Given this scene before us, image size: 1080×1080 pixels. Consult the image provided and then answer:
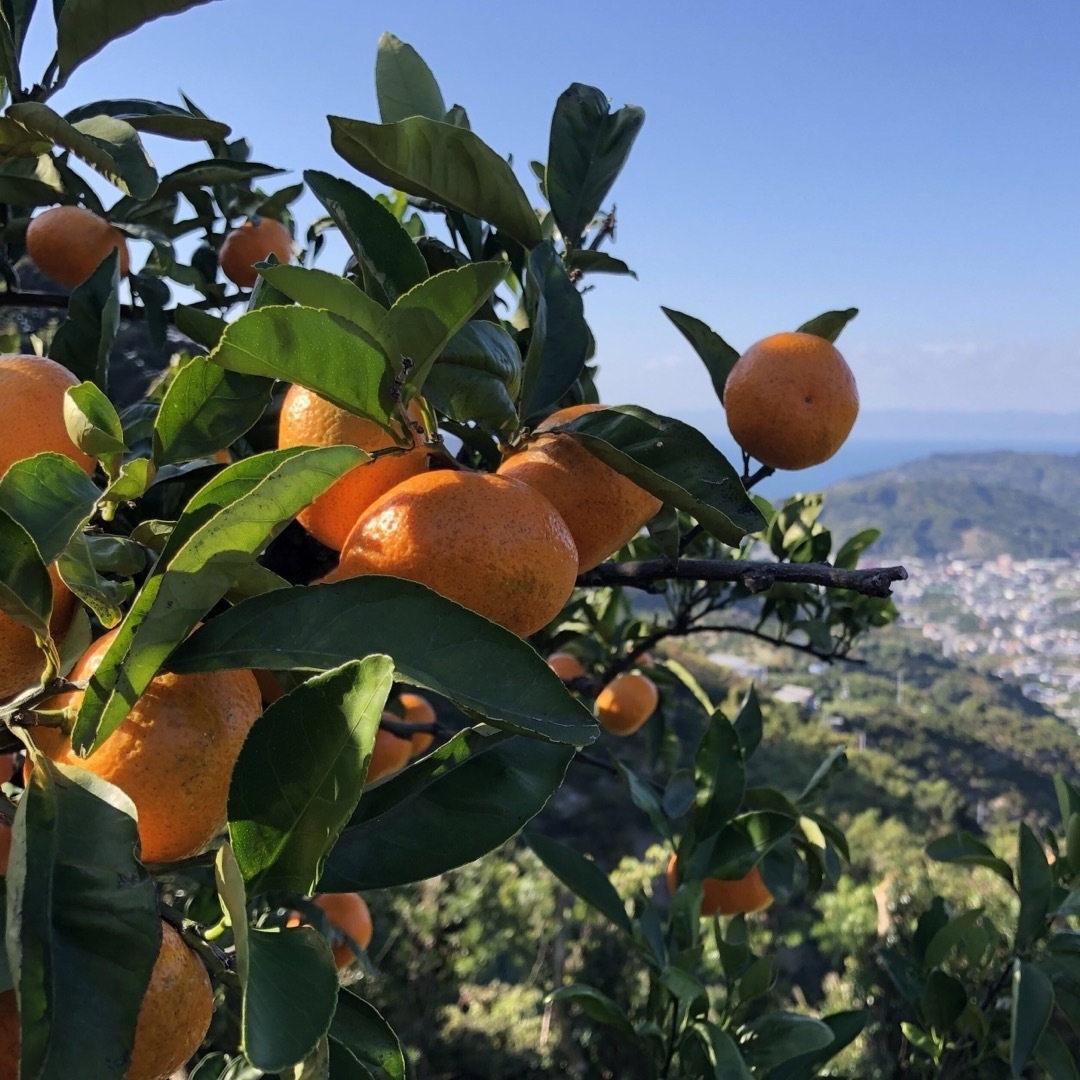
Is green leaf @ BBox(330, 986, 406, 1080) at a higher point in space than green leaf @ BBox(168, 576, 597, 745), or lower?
lower

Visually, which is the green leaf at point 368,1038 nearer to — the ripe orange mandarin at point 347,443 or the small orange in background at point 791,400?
the ripe orange mandarin at point 347,443

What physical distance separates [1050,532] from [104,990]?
83.1 metres

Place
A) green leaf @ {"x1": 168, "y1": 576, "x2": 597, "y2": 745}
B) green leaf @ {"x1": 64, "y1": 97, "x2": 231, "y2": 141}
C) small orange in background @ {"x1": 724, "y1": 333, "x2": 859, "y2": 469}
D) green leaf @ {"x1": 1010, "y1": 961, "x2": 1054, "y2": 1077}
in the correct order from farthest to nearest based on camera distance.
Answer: green leaf @ {"x1": 1010, "y1": 961, "x2": 1054, "y2": 1077}, green leaf @ {"x1": 64, "y1": 97, "x2": 231, "y2": 141}, small orange in background @ {"x1": 724, "y1": 333, "x2": 859, "y2": 469}, green leaf @ {"x1": 168, "y1": 576, "x2": 597, "y2": 745}

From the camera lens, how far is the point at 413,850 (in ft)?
2.12

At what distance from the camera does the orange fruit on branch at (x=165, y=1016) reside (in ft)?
1.58

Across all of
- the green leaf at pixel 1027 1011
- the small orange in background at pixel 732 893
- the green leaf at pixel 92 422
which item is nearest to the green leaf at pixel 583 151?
the green leaf at pixel 92 422

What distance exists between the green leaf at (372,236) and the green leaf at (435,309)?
0.11m

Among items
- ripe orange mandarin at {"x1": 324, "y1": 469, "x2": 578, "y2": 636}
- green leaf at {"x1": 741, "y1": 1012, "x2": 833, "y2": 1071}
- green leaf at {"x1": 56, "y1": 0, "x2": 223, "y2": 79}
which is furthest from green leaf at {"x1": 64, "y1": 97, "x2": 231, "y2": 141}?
green leaf at {"x1": 741, "y1": 1012, "x2": 833, "y2": 1071}

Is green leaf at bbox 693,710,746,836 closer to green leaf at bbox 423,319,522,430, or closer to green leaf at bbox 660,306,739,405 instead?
green leaf at bbox 660,306,739,405

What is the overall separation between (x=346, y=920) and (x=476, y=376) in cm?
125

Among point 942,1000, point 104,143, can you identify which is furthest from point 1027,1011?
point 104,143

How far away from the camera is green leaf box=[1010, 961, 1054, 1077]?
1.46 metres

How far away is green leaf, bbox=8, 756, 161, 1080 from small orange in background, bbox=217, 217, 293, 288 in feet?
4.52

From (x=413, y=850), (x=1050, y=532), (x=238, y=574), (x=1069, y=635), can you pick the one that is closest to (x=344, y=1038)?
(x=413, y=850)
